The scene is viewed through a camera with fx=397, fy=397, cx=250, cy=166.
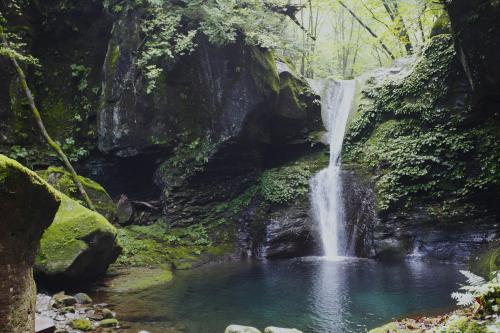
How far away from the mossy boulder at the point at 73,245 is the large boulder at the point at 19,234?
12.4ft

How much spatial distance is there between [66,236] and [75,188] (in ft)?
12.9

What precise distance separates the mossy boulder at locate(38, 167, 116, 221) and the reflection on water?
3.41 metres

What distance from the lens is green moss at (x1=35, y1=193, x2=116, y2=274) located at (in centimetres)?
826

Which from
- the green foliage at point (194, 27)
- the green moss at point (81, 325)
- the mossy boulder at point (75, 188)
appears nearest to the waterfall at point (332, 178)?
the green foliage at point (194, 27)

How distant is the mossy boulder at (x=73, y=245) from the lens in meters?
8.27

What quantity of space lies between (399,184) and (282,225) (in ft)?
14.2

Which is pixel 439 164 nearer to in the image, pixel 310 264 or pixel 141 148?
pixel 310 264

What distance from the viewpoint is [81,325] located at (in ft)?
21.4

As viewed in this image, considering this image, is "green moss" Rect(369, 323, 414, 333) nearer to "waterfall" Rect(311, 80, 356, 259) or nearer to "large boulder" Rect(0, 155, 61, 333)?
"large boulder" Rect(0, 155, 61, 333)

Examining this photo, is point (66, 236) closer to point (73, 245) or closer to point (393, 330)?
point (73, 245)

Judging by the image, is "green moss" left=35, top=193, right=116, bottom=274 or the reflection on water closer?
the reflection on water

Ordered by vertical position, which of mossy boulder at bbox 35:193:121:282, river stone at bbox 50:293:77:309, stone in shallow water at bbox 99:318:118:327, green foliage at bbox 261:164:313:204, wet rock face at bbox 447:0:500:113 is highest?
wet rock face at bbox 447:0:500:113

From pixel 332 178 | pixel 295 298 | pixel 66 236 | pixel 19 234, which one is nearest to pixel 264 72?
pixel 332 178

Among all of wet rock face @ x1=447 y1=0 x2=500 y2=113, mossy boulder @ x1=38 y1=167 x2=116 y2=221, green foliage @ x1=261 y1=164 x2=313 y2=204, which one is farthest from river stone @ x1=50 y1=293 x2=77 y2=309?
wet rock face @ x1=447 y1=0 x2=500 y2=113
